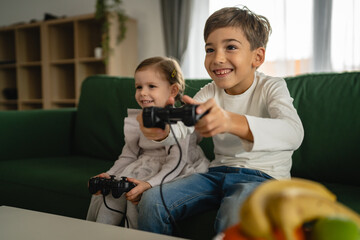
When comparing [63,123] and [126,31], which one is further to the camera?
[126,31]

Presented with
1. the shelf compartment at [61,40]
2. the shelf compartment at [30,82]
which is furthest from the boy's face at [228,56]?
the shelf compartment at [30,82]

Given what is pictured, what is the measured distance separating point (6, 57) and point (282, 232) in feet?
16.6

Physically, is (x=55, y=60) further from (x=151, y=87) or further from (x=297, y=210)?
(x=297, y=210)

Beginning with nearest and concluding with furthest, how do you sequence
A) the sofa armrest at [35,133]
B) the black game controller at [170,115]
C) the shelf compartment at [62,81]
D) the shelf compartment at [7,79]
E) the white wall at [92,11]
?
1. the black game controller at [170,115]
2. the sofa armrest at [35,133]
3. the white wall at [92,11]
4. the shelf compartment at [62,81]
5. the shelf compartment at [7,79]

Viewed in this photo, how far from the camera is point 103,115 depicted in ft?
6.39

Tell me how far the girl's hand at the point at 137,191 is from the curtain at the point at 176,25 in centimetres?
266

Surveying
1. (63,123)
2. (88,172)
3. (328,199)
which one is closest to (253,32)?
(328,199)

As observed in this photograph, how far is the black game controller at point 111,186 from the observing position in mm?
1093

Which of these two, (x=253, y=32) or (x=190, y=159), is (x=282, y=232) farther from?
(x=190, y=159)

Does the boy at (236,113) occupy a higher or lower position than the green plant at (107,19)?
lower

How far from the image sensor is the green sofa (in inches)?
53.6

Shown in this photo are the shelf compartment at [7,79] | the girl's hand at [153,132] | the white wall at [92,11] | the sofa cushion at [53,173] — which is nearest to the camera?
the girl's hand at [153,132]

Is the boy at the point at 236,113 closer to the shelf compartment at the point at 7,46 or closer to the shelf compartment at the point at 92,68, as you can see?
the shelf compartment at the point at 92,68

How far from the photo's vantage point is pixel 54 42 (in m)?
4.13
